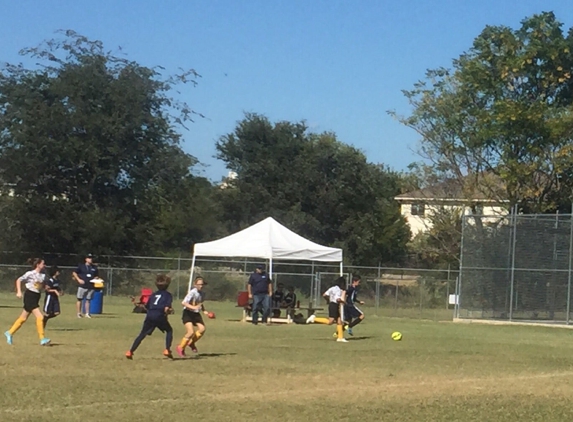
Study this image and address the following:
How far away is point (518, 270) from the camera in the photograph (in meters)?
34.3

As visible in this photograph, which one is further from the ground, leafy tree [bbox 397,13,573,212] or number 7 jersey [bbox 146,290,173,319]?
leafy tree [bbox 397,13,573,212]

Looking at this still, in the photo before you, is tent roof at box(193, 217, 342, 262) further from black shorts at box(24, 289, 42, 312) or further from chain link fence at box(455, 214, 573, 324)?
black shorts at box(24, 289, 42, 312)

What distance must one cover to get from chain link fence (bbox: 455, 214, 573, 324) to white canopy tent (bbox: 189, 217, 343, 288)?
230 inches

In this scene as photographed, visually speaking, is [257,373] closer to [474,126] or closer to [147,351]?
[147,351]

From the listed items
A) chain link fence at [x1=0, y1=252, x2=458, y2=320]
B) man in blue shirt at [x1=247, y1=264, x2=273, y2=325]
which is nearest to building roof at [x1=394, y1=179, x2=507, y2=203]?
chain link fence at [x1=0, y1=252, x2=458, y2=320]

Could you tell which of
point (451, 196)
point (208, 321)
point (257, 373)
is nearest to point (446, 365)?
point (257, 373)

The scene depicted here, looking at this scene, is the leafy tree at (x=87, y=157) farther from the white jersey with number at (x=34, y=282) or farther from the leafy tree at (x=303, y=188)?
the white jersey with number at (x=34, y=282)

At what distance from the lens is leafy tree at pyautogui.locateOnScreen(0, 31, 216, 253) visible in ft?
173

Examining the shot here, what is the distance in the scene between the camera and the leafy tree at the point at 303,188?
2571 inches

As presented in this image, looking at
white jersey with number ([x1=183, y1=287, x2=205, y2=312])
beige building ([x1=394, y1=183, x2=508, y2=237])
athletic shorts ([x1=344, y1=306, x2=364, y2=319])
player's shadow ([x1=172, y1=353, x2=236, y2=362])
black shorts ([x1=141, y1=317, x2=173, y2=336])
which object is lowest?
player's shadow ([x1=172, y1=353, x2=236, y2=362])

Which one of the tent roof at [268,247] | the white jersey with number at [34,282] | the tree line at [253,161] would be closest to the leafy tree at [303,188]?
the tree line at [253,161]

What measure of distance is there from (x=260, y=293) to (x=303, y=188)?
36.5 meters

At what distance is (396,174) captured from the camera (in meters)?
89.3

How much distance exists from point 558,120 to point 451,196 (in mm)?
11412
